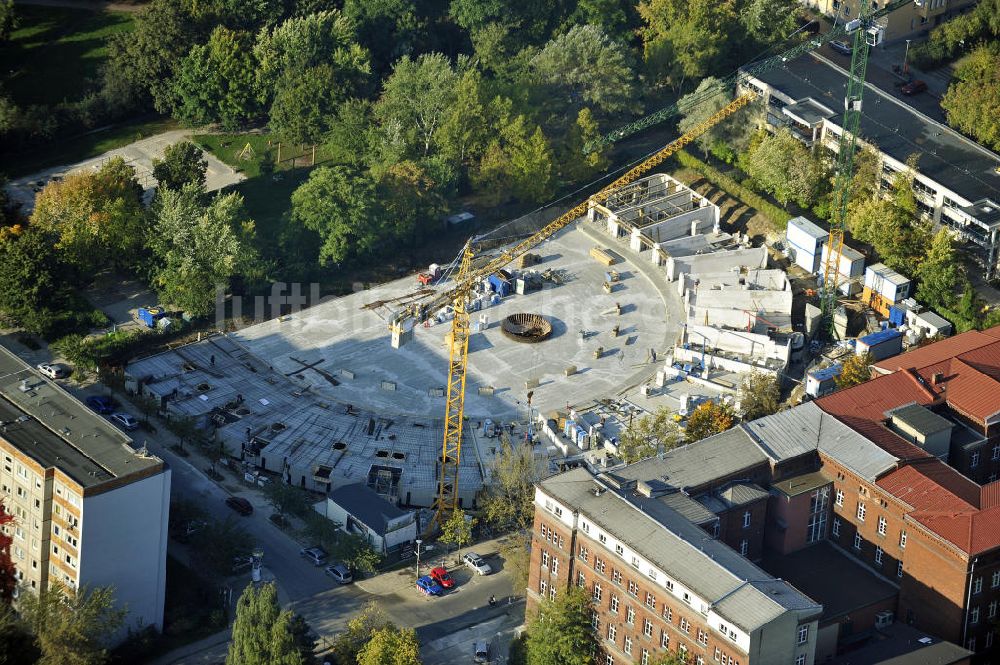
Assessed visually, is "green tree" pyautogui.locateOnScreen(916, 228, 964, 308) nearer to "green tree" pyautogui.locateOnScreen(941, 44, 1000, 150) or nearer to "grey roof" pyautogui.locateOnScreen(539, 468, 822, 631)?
"green tree" pyautogui.locateOnScreen(941, 44, 1000, 150)

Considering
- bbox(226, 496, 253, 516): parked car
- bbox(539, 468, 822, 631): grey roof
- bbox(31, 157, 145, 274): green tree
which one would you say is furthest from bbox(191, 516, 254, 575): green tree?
bbox(31, 157, 145, 274): green tree

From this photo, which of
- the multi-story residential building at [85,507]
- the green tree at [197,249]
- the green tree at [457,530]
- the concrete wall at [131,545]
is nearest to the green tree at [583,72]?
the green tree at [197,249]

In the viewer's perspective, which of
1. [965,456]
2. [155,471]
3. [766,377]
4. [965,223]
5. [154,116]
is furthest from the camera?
[154,116]

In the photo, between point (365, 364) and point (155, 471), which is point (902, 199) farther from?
point (155, 471)

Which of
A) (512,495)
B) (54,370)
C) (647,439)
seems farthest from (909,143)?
(54,370)

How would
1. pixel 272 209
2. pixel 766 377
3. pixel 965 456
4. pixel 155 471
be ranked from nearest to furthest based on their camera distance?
pixel 155 471
pixel 965 456
pixel 766 377
pixel 272 209

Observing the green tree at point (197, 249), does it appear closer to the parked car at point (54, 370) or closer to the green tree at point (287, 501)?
the parked car at point (54, 370)

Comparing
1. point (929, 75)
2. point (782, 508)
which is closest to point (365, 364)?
point (782, 508)
